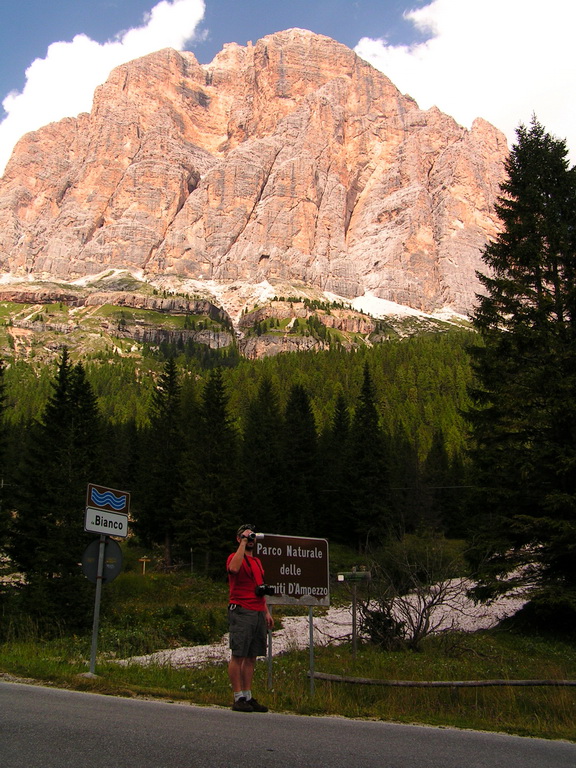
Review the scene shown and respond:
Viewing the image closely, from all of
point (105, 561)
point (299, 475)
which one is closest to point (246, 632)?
point (105, 561)

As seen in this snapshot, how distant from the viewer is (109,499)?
10.7 meters

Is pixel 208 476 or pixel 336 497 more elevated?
pixel 208 476

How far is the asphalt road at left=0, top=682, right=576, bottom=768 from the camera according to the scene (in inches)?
187

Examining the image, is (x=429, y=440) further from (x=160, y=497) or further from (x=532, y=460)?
(x=532, y=460)

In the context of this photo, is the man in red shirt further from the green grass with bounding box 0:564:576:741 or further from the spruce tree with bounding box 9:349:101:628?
the spruce tree with bounding box 9:349:101:628

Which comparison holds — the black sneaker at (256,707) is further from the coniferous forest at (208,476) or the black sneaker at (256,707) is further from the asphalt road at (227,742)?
the coniferous forest at (208,476)

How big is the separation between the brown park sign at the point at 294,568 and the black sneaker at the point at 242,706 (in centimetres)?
165

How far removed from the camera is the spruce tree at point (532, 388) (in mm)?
16766

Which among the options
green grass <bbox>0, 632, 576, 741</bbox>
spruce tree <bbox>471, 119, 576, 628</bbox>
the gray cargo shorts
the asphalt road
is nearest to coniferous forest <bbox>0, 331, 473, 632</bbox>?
spruce tree <bbox>471, 119, 576, 628</bbox>

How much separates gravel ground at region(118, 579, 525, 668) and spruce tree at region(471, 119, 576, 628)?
5.30 ft

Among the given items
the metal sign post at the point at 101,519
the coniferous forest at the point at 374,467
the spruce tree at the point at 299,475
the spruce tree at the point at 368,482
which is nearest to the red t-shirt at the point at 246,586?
the metal sign post at the point at 101,519

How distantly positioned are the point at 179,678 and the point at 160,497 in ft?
123

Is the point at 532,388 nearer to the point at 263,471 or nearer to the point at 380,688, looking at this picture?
the point at 380,688

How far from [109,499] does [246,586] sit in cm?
415
